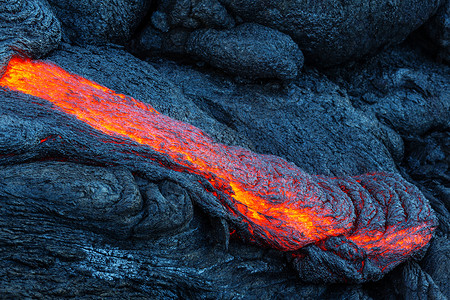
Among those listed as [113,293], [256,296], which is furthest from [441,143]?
[113,293]

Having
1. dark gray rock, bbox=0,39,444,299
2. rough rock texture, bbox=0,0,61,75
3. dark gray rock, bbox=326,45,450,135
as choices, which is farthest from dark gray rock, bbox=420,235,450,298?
rough rock texture, bbox=0,0,61,75

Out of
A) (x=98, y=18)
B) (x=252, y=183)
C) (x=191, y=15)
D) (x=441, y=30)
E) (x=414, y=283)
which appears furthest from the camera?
(x=441, y=30)

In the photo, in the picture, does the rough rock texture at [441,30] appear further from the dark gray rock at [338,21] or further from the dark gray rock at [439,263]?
the dark gray rock at [439,263]

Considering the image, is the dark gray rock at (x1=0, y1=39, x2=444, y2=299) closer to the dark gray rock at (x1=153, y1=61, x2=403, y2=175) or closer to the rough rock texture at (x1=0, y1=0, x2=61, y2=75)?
the dark gray rock at (x1=153, y1=61, x2=403, y2=175)

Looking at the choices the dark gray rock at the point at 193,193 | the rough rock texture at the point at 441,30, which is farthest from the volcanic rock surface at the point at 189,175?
the rough rock texture at the point at 441,30

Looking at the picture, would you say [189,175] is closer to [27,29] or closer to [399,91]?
[27,29]

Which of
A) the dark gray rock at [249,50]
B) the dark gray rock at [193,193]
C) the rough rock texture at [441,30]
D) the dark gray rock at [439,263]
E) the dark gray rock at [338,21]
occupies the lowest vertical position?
the dark gray rock at [193,193]

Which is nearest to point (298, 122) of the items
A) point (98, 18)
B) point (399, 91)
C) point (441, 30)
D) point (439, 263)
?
point (399, 91)

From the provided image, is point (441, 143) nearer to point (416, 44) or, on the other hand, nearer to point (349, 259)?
point (416, 44)
